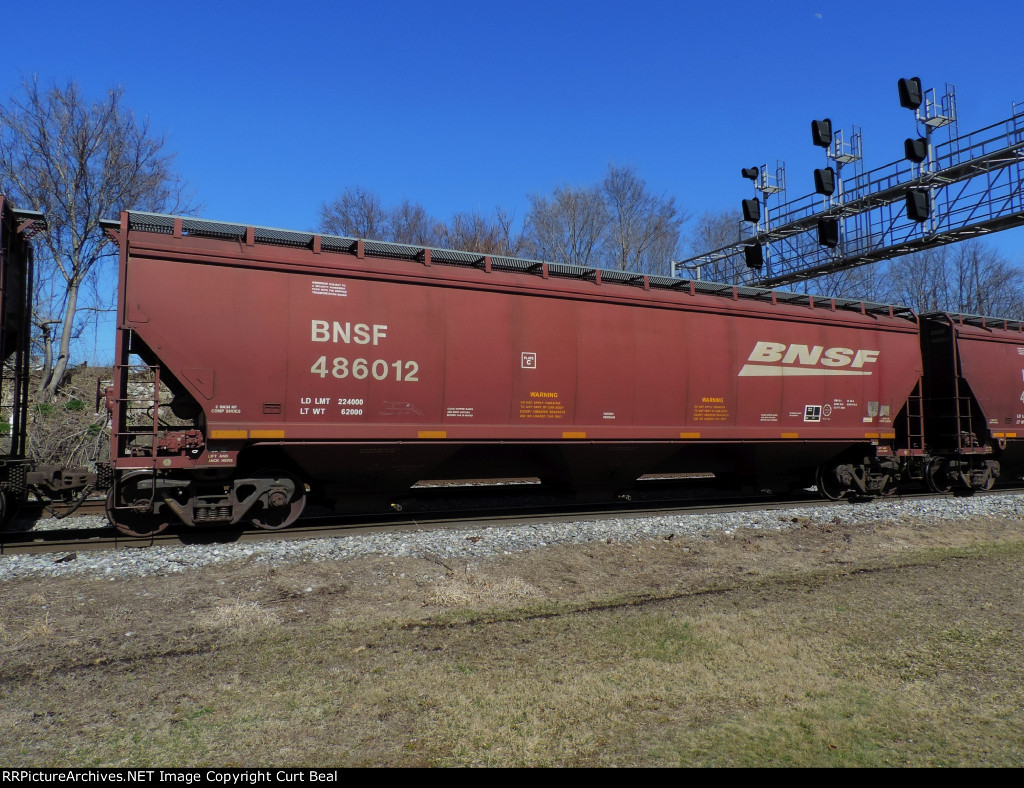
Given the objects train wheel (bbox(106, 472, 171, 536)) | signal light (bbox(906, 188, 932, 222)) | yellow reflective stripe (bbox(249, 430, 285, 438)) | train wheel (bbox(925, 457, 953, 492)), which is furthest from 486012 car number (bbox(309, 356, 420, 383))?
signal light (bbox(906, 188, 932, 222))

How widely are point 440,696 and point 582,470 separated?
7.31m

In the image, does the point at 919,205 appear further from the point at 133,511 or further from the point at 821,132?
the point at 133,511

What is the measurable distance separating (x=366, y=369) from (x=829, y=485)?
10416mm

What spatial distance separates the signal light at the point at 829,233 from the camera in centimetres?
2125

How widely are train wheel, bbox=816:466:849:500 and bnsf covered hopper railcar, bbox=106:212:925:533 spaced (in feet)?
2.31

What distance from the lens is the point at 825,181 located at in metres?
20.8

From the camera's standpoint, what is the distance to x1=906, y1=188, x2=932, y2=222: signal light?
714 inches

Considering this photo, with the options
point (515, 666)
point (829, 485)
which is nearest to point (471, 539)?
point (515, 666)

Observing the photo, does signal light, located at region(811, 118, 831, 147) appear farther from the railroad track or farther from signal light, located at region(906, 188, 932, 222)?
the railroad track

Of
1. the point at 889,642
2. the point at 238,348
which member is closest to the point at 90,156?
the point at 238,348

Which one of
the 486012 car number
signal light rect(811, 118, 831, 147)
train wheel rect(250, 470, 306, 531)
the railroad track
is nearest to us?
the railroad track

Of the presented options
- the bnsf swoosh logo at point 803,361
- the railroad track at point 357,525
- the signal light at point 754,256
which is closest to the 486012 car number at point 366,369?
the railroad track at point 357,525

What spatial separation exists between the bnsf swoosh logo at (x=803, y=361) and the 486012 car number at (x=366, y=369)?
20.5 feet

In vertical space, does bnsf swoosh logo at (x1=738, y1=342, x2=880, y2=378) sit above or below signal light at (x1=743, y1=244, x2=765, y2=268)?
below
